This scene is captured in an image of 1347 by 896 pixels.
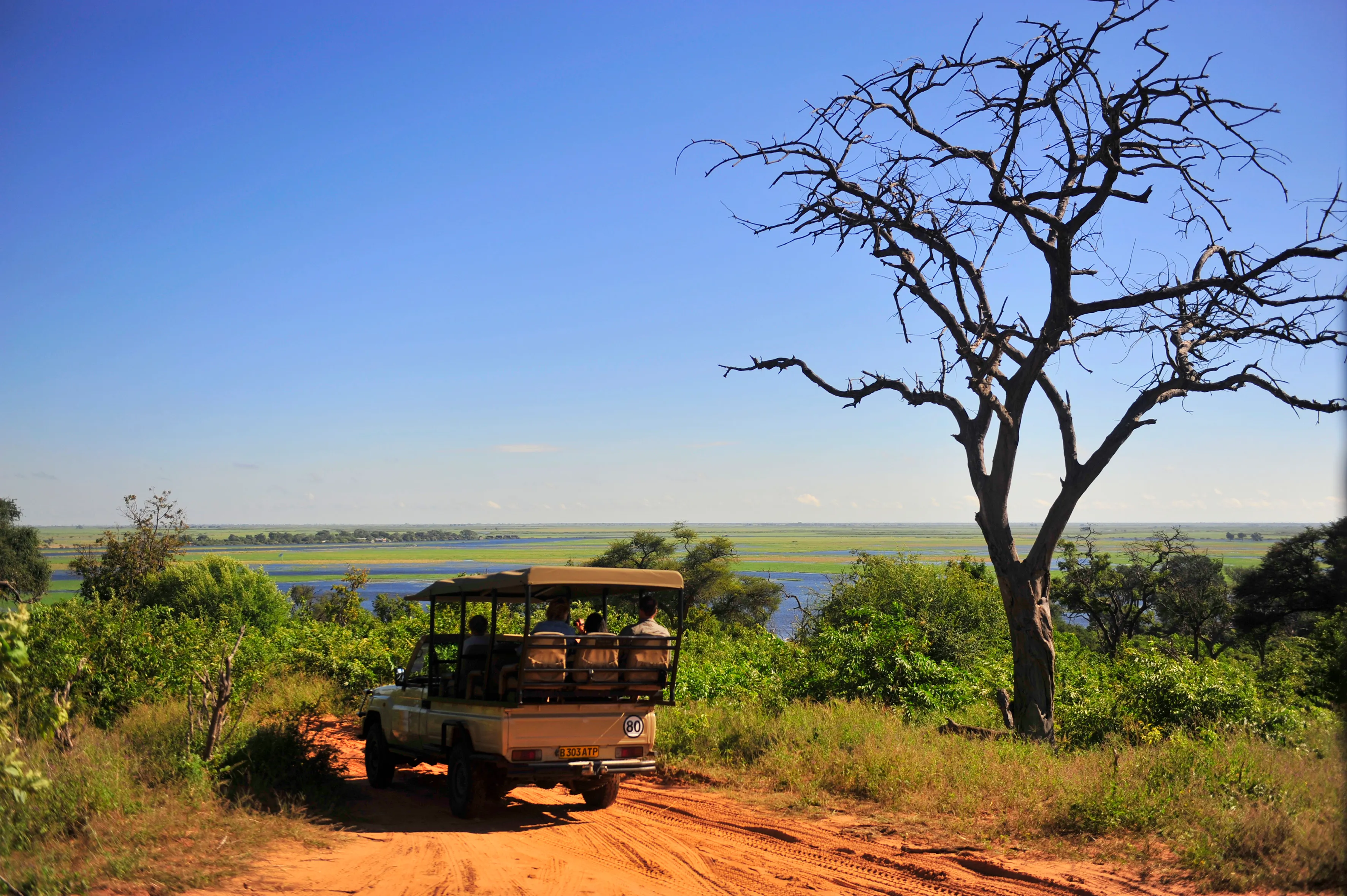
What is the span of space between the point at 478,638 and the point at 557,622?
942mm

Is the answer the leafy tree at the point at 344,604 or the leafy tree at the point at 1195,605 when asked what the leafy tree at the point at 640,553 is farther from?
the leafy tree at the point at 1195,605

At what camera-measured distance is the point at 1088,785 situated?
8508 mm

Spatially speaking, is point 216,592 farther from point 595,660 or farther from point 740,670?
point 595,660

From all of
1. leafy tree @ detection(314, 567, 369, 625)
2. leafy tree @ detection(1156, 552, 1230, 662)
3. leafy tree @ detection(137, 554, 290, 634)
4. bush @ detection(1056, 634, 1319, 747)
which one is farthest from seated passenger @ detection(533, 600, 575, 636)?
leafy tree @ detection(137, 554, 290, 634)

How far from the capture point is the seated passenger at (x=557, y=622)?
31.9ft

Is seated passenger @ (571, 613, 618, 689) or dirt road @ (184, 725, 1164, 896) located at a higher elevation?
seated passenger @ (571, 613, 618, 689)

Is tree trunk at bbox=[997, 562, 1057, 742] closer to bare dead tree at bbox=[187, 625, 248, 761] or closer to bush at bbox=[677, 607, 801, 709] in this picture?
bush at bbox=[677, 607, 801, 709]

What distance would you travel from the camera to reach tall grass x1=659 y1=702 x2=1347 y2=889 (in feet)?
22.6

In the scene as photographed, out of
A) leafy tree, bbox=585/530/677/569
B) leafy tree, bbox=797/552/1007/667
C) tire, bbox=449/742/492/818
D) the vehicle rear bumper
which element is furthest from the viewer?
leafy tree, bbox=585/530/677/569

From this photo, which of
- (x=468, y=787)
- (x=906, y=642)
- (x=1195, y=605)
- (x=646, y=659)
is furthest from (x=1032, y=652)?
(x=1195, y=605)

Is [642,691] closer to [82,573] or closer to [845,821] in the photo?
[845,821]

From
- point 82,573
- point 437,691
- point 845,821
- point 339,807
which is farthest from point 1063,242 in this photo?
point 82,573

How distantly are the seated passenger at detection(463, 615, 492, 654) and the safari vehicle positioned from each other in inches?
0.7

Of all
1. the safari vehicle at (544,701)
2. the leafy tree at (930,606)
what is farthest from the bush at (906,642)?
the safari vehicle at (544,701)
